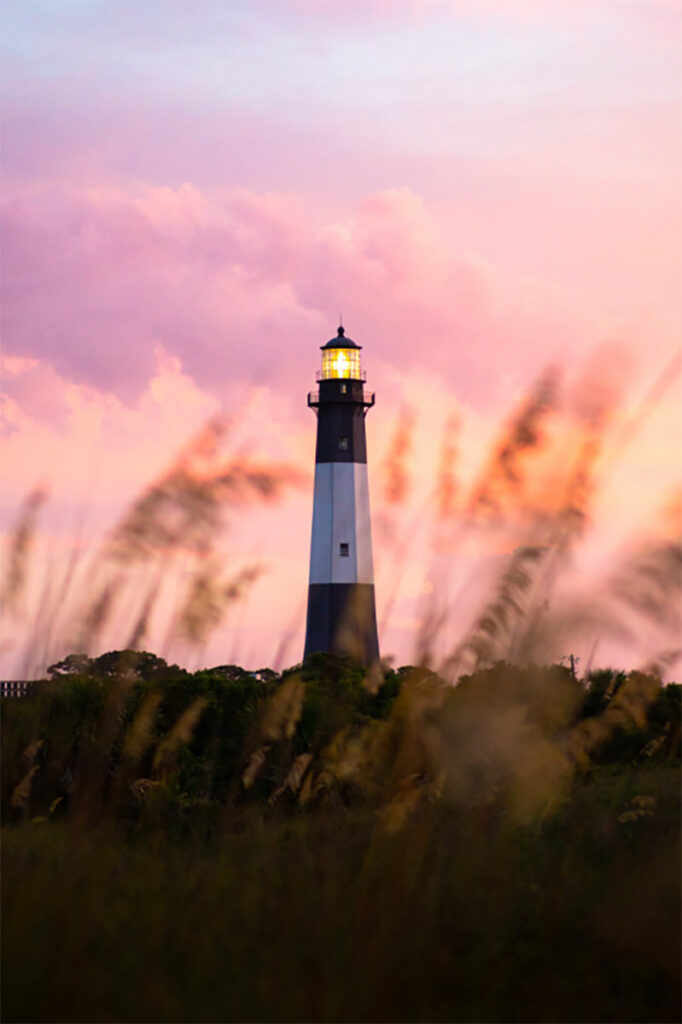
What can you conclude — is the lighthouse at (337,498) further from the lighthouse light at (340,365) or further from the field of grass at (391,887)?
the field of grass at (391,887)

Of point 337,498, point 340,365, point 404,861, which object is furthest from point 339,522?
point 404,861

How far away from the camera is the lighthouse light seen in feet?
149

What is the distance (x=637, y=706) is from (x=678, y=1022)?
10.8 feet

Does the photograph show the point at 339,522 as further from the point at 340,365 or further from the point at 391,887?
the point at 391,887

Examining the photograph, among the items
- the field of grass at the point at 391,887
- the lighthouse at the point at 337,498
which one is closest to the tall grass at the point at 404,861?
the field of grass at the point at 391,887

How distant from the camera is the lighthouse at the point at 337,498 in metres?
42.2

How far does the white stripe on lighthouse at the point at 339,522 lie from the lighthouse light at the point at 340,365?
327cm

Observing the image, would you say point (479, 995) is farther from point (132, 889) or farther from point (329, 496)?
point (329, 496)

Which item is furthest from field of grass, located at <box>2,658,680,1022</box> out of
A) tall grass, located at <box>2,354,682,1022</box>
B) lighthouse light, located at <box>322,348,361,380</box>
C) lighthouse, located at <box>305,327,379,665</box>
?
lighthouse light, located at <box>322,348,361,380</box>

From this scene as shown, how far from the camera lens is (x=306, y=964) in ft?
24.0

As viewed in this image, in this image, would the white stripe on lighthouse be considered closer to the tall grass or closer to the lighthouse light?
the lighthouse light

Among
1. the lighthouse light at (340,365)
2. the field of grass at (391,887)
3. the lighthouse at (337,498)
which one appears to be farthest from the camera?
the lighthouse light at (340,365)

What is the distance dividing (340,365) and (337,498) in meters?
4.90

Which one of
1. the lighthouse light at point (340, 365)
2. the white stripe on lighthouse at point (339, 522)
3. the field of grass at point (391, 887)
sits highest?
the lighthouse light at point (340, 365)
